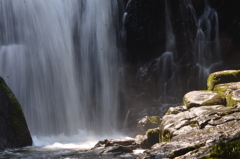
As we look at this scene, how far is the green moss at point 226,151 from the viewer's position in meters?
4.85

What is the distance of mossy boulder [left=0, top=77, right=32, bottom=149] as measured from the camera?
1198 cm

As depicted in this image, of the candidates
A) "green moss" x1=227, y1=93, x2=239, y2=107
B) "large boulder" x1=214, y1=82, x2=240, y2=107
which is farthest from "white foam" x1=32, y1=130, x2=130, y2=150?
"green moss" x1=227, y1=93, x2=239, y2=107

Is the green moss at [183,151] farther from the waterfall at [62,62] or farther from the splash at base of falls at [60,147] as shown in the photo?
the waterfall at [62,62]

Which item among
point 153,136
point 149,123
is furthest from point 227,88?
point 149,123

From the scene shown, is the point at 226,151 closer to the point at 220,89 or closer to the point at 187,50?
the point at 220,89

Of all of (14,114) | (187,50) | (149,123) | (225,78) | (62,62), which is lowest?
(149,123)

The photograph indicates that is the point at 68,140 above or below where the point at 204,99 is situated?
below

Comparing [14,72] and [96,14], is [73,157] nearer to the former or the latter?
[14,72]

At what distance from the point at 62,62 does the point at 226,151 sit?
14.9 meters

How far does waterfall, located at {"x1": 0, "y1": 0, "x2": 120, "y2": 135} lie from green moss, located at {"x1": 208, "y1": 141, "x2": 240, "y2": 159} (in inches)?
505

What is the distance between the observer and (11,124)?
12438 mm

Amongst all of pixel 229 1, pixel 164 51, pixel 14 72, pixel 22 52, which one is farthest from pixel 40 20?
pixel 229 1

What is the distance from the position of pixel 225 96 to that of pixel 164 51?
1082cm

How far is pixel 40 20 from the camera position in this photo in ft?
60.5
